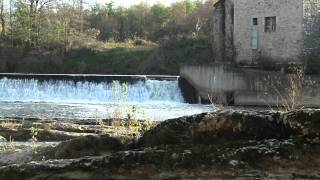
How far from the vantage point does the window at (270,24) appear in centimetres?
3073

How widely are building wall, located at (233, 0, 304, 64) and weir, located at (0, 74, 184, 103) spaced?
4.84m

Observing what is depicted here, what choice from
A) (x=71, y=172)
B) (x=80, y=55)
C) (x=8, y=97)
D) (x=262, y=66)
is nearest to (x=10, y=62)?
(x=80, y=55)

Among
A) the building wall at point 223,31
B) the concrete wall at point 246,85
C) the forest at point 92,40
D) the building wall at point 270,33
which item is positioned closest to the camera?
the concrete wall at point 246,85

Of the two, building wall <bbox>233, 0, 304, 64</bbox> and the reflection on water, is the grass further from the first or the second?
the reflection on water

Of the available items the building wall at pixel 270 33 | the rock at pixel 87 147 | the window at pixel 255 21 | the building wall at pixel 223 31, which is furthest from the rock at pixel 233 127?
the building wall at pixel 223 31

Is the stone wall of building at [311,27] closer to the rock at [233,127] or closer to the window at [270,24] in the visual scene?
the window at [270,24]

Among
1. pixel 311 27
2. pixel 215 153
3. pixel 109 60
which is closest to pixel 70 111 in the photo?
pixel 311 27

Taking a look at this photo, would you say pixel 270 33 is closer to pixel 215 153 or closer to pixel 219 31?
pixel 219 31

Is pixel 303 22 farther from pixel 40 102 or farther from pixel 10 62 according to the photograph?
pixel 10 62

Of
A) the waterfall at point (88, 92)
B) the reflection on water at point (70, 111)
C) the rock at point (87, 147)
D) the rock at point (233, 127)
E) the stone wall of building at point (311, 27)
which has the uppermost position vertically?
the stone wall of building at point (311, 27)

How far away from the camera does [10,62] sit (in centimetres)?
4553

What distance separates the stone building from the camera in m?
29.5

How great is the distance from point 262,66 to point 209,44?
40.8 ft

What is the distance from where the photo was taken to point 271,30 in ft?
101
